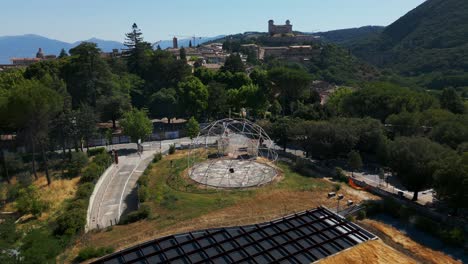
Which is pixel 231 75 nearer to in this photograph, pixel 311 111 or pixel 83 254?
pixel 311 111

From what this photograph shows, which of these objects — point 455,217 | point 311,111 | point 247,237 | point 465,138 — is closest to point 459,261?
point 455,217

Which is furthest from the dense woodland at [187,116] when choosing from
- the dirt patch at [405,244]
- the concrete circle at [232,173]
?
the concrete circle at [232,173]

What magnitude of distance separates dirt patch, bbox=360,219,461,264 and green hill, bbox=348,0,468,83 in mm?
98787

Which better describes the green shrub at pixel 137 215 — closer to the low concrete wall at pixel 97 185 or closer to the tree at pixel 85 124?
the low concrete wall at pixel 97 185

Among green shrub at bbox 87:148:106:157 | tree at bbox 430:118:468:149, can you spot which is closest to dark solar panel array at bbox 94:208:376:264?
tree at bbox 430:118:468:149

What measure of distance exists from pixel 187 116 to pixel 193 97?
288 inches

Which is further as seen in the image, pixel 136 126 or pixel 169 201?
pixel 136 126

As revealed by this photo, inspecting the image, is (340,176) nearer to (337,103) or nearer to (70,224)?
(70,224)

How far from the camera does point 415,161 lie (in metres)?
29.9

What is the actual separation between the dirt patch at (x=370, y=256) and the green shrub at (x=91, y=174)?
91.8ft

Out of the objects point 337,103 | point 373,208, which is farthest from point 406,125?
point 373,208

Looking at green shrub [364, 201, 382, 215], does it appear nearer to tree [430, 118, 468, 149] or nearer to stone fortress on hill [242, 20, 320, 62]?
tree [430, 118, 468, 149]

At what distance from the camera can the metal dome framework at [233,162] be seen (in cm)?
3731

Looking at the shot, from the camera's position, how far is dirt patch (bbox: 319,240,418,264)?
Result: 19.6 metres
